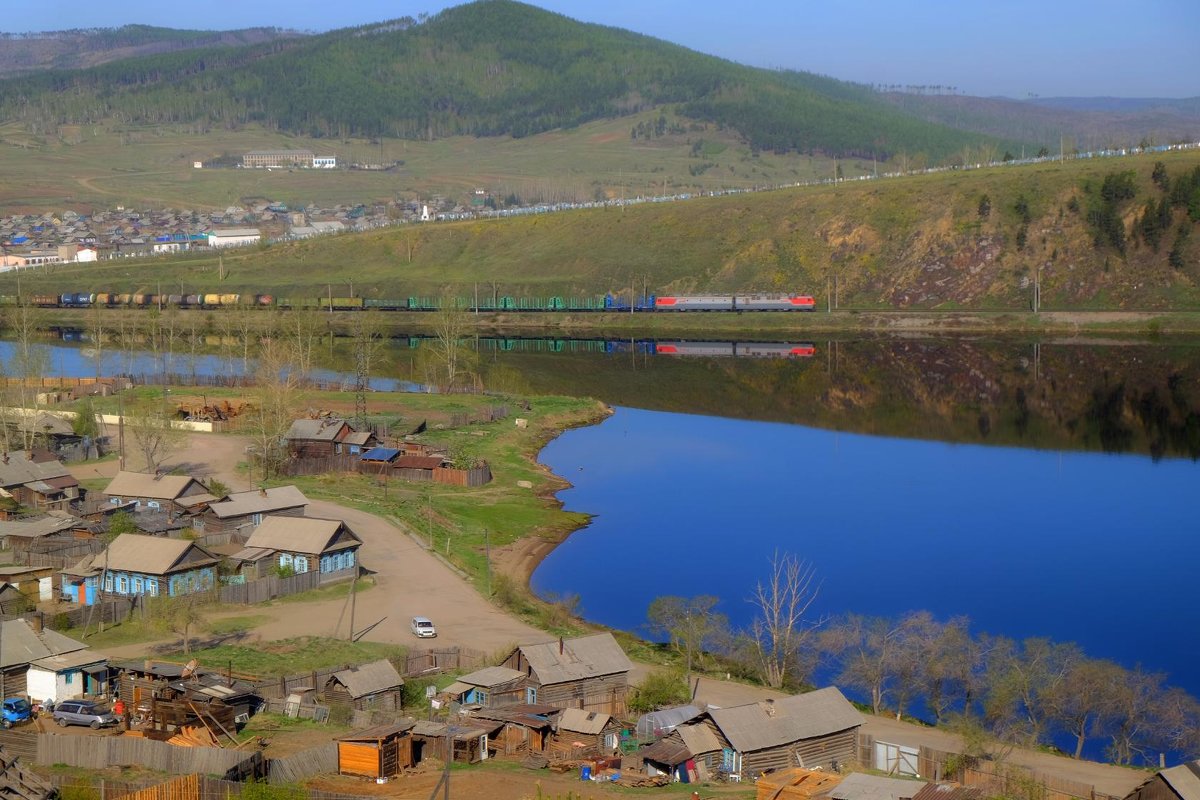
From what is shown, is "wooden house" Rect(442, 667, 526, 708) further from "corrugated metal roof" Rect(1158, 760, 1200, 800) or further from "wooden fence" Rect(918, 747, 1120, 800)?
"corrugated metal roof" Rect(1158, 760, 1200, 800)

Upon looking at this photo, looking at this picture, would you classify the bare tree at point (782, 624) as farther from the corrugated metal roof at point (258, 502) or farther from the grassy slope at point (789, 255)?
the grassy slope at point (789, 255)

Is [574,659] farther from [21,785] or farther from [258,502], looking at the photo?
[258,502]

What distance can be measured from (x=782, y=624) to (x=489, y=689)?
1207 centimetres

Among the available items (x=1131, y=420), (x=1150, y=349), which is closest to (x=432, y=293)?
(x=1150, y=349)

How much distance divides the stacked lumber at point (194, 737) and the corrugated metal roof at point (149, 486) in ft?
77.0

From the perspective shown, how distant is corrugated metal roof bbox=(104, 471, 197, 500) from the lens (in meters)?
52.2

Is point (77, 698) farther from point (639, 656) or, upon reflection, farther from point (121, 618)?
point (639, 656)

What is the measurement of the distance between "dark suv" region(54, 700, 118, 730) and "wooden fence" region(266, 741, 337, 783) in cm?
506

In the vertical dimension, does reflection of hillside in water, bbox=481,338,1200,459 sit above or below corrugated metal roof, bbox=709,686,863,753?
below

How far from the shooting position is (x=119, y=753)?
27766 mm

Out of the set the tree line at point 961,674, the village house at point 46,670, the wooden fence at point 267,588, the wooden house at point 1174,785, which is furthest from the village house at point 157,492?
the wooden house at point 1174,785

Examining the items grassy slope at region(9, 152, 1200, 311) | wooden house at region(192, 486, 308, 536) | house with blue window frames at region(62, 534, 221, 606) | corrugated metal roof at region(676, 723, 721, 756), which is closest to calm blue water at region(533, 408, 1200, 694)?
wooden house at region(192, 486, 308, 536)

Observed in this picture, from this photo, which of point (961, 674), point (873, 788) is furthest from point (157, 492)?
point (873, 788)

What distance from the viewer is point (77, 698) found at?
1280 inches
